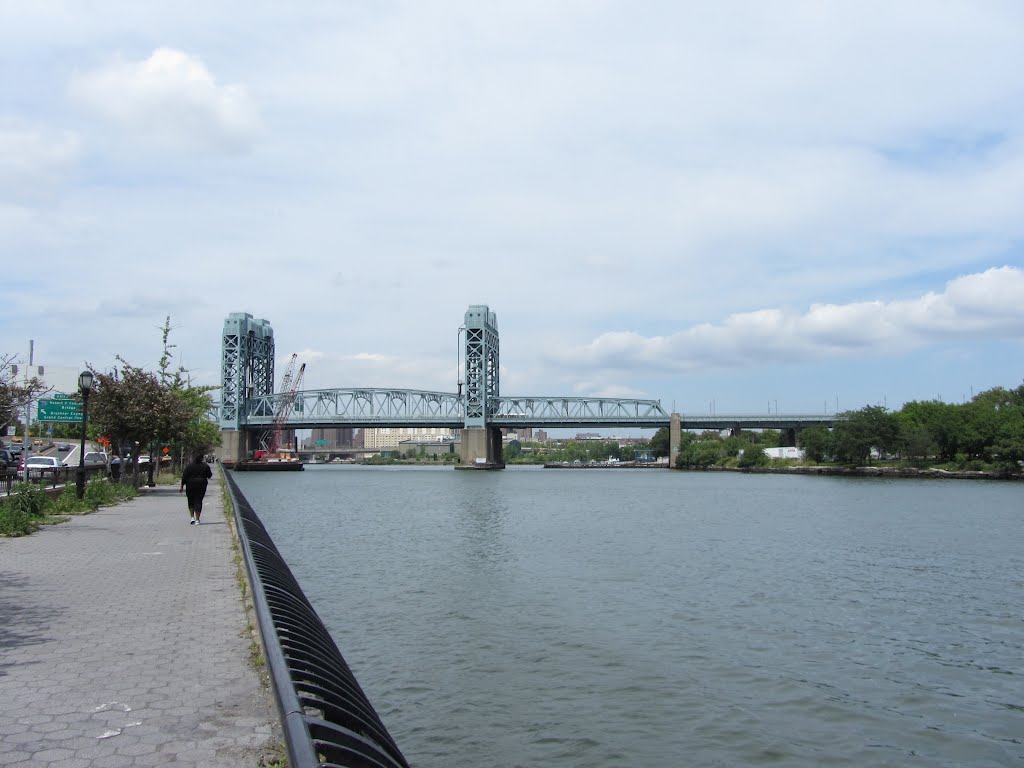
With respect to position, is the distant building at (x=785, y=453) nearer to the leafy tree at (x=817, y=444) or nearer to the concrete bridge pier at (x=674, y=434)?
the leafy tree at (x=817, y=444)

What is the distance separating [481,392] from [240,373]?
5068cm

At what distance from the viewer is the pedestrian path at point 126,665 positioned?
22.7 feet

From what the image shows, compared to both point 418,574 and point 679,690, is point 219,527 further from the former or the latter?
point 679,690

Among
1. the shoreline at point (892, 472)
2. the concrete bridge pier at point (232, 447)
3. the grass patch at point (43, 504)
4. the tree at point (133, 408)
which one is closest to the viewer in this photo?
the grass patch at point (43, 504)

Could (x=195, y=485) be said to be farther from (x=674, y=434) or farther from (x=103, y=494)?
(x=674, y=434)

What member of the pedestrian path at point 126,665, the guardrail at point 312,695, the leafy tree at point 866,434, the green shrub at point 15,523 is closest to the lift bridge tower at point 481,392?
the leafy tree at point 866,434

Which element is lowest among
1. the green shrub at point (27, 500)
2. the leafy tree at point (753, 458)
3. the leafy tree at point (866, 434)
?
the leafy tree at point (753, 458)

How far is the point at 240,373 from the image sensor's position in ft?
584

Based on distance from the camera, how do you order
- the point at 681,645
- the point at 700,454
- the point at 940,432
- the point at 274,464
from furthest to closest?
the point at 700,454
the point at 274,464
the point at 940,432
the point at 681,645

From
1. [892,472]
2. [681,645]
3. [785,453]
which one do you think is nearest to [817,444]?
[892,472]

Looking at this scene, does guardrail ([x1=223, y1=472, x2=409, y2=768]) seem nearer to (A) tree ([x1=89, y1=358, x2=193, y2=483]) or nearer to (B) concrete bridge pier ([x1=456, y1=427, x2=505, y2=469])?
(A) tree ([x1=89, y1=358, x2=193, y2=483])

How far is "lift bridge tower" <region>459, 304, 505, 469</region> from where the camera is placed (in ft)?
525

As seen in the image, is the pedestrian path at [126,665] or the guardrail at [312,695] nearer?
the guardrail at [312,695]

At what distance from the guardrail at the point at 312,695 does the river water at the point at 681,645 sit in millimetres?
2750
